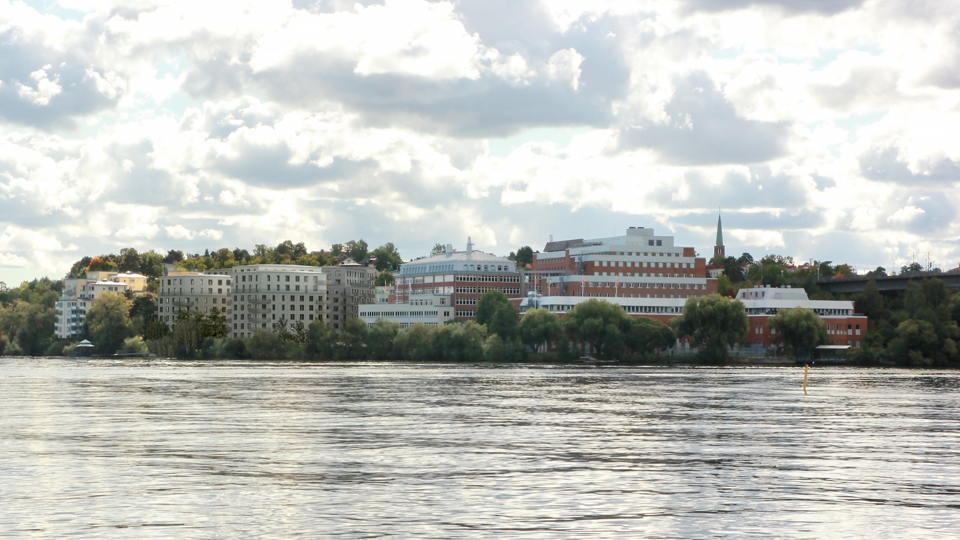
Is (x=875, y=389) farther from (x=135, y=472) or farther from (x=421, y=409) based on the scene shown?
(x=135, y=472)

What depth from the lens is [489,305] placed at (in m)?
186

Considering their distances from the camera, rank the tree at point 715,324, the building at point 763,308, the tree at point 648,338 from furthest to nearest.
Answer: the building at point 763,308
the tree at point 648,338
the tree at point 715,324

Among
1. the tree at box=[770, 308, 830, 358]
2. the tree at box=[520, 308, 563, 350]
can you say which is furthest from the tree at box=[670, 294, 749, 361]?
the tree at box=[520, 308, 563, 350]

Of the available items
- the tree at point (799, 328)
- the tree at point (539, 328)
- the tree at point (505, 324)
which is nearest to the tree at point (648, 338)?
the tree at point (539, 328)

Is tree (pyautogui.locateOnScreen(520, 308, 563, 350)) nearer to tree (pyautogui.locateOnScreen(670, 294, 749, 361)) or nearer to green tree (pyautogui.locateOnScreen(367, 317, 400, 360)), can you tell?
tree (pyautogui.locateOnScreen(670, 294, 749, 361))

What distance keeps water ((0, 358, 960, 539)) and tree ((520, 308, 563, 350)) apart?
96805 millimetres

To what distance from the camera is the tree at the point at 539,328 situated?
166 m

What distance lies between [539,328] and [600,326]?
9569 millimetres

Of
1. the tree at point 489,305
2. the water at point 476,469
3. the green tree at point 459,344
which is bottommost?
the water at point 476,469

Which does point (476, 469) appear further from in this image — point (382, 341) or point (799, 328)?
point (382, 341)

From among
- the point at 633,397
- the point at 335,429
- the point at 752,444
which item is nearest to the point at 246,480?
the point at 335,429

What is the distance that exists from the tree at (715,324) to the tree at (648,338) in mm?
3172

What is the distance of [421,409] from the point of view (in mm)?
61406

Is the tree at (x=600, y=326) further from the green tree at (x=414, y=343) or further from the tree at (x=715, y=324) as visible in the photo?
the green tree at (x=414, y=343)
